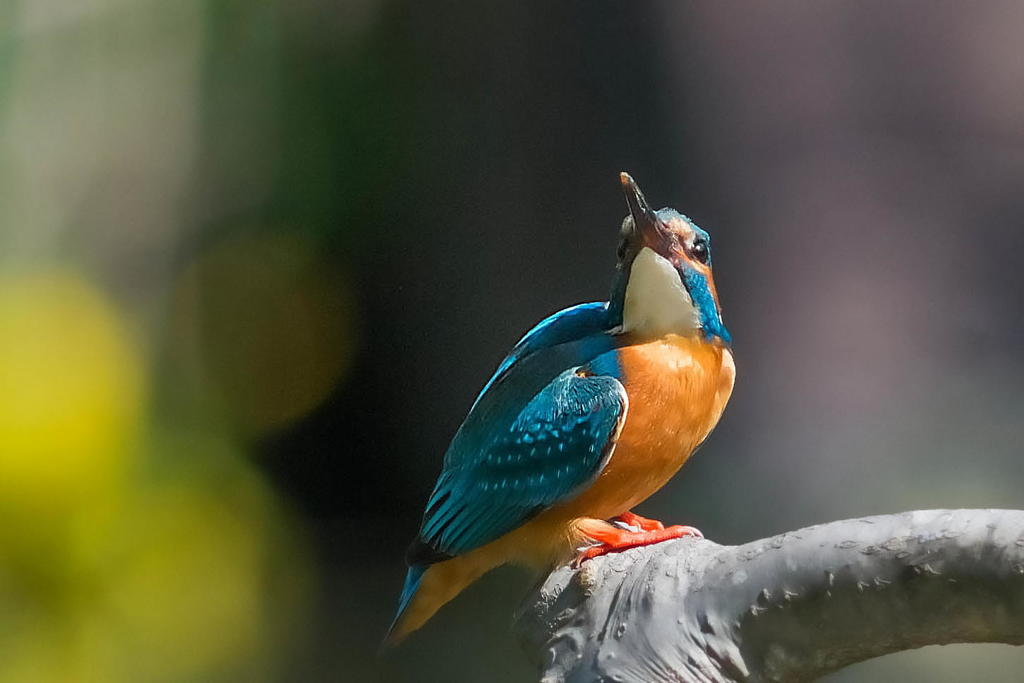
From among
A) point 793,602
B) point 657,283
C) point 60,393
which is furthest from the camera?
point 60,393

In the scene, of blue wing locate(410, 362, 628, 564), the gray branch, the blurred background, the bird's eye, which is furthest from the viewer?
the blurred background

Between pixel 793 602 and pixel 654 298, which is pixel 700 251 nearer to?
pixel 654 298

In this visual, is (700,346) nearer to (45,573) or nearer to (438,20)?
(45,573)

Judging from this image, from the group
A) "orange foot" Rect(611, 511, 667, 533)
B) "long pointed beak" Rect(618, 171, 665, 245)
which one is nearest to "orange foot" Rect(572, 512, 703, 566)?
"orange foot" Rect(611, 511, 667, 533)

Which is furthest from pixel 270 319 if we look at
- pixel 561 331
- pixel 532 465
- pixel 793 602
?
pixel 793 602

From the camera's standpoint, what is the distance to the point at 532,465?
47.1 inches

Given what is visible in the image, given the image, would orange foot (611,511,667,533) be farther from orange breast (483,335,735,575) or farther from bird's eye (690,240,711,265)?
bird's eye (690,240,711,265)

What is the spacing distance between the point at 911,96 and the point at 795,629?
1.27 meters

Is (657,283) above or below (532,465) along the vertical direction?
above

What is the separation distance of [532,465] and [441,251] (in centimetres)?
92

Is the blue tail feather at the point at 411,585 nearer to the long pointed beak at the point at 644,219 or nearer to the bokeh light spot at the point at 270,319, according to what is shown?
the long pointed beak at the point at 644,219

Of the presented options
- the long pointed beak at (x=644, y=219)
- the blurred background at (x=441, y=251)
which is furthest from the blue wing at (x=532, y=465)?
the blurred background at (x=441, y=251)

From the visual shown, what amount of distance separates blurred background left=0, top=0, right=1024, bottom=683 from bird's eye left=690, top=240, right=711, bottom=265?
1.76ft

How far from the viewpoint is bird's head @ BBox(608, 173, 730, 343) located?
1244 millimetres
